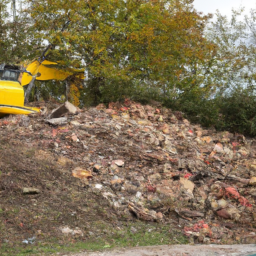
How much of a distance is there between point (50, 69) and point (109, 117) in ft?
14.1

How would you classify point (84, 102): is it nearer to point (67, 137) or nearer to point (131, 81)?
point (131, 81)

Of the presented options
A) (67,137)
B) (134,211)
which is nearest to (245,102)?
(67,137)

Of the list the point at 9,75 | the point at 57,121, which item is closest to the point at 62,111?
the point at 57,121

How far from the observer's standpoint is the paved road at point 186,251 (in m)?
7.46

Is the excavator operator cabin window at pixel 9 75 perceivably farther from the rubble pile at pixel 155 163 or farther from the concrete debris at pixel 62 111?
the concrete debris at pixel 62 111

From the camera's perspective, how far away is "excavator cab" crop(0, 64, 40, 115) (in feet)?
45.6

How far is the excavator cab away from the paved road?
27.0ft

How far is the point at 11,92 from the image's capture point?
45.7 ft

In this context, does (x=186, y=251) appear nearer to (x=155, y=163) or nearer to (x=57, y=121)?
(x=155, y=163)

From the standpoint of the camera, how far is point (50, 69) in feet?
57.1

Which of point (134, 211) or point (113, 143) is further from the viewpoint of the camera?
point (113, 143)

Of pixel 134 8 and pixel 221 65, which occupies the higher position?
pixel 134 8

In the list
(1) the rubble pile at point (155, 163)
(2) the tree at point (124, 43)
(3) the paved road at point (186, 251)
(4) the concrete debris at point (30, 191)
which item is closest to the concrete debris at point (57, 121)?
(1) the rubble pile at point (155, 163)

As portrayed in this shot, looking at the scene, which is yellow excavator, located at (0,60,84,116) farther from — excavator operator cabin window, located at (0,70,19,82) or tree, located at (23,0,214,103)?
tree, located at (23,0,214,103)
